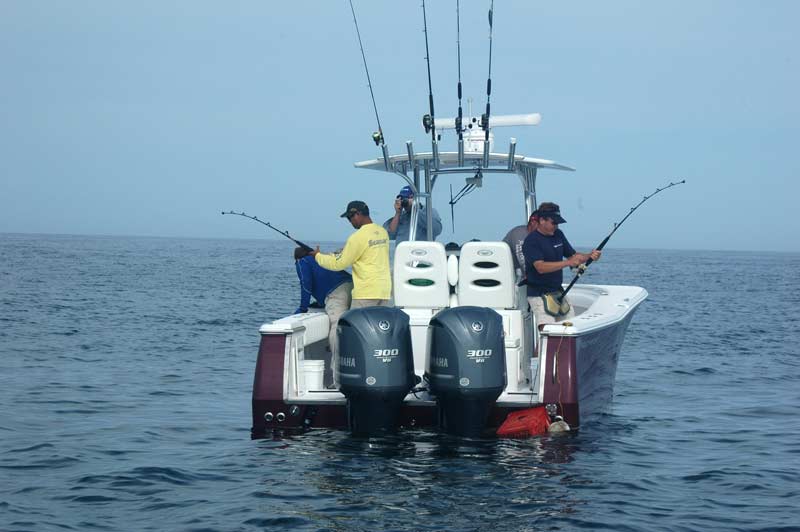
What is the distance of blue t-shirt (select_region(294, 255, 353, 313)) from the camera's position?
29.8ft

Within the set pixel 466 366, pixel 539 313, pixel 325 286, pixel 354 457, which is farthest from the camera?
pixel 325 286

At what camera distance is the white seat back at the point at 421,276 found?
855cm

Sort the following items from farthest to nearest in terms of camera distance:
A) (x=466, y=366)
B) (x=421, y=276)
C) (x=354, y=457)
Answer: (x=421, y=276)
(x=354, y=457)
(x=466, y=366)

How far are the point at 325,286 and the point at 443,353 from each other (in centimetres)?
220

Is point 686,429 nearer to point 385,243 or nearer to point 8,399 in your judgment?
point 385,243

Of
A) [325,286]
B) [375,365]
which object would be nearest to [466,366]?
[375,365]

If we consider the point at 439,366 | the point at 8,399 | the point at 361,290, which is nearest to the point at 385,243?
the point at 361,290

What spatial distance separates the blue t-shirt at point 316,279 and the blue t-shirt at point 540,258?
160 centimetres

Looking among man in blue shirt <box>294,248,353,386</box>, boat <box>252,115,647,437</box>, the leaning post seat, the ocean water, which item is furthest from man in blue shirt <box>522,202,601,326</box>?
man in blue shirt <box>294,248,353,386</box>

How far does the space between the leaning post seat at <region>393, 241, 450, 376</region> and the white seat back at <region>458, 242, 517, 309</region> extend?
0.54 feet

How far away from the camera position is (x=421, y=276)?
859 centimetres

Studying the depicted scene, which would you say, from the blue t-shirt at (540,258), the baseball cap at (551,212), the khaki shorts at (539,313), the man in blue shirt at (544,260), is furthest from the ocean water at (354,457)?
Answer: the baseball cap at (551,212)

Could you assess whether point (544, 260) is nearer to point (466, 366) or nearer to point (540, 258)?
point (540, 258)

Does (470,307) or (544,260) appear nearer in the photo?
(470,307)
